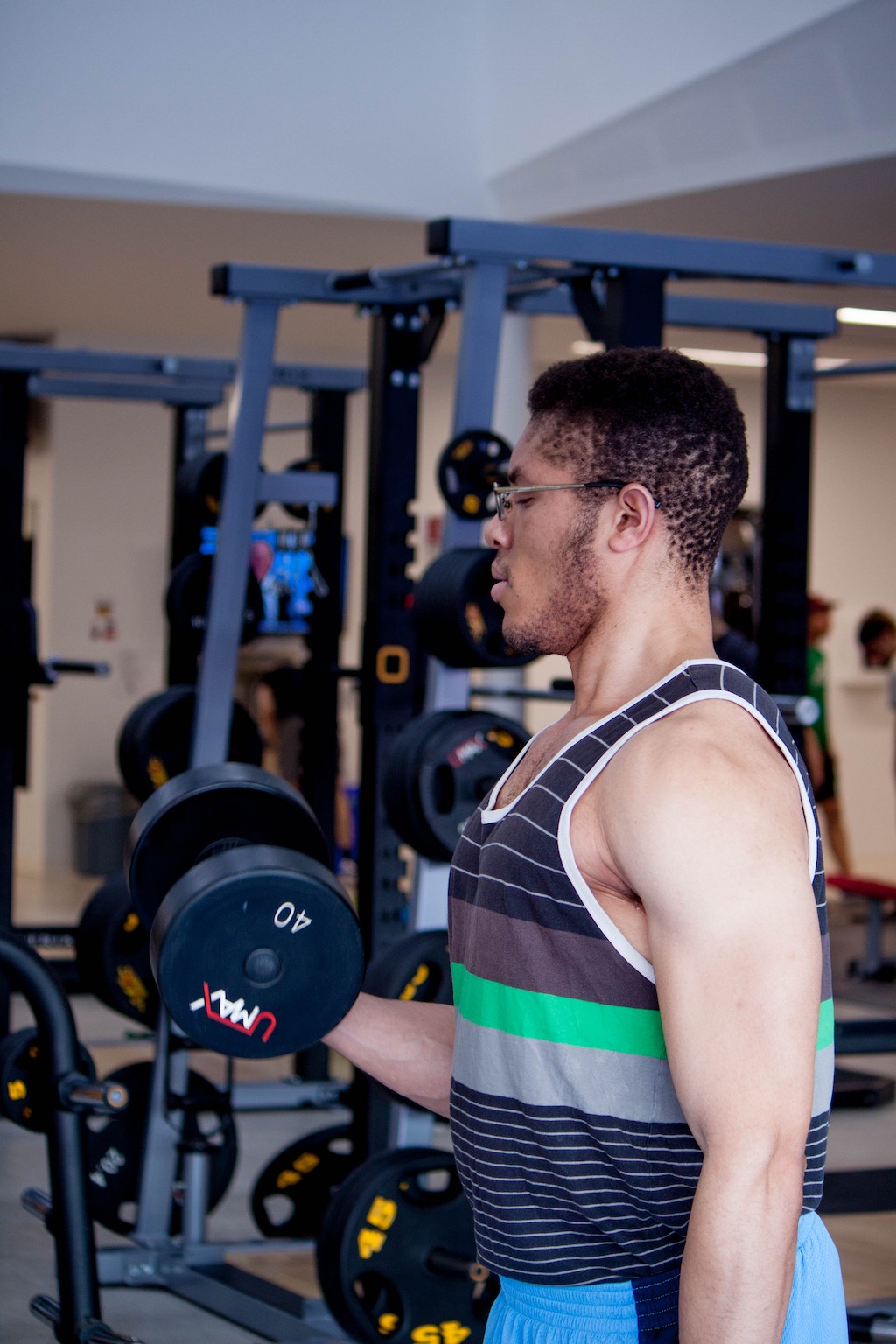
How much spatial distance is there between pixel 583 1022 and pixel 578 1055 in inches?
0.9

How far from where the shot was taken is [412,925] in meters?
2.86

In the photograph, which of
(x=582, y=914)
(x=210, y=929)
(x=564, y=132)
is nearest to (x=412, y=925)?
(x=210, y=929)

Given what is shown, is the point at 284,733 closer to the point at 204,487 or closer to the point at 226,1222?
the point at 204,487

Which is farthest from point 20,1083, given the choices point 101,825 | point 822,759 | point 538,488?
point 101,825

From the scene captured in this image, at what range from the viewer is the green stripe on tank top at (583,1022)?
101 cm

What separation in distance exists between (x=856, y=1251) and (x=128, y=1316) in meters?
1.52

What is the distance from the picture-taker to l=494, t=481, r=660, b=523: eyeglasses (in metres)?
1.08

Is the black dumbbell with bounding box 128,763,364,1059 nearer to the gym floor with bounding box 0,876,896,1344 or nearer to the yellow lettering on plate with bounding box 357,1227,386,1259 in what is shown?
the yellow lettering on plate with bounding box 357,1227,386,1259

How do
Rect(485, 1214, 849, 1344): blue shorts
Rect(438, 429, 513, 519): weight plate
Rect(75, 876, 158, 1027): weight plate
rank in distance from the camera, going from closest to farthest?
Rect(485, 1214, 849, 1344): blue shorts < Rect(438, 429, 513, 519): weight plate < Rect(75, 876, 158, 1027): weight plate

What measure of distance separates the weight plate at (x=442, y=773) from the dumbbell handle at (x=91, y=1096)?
776mm

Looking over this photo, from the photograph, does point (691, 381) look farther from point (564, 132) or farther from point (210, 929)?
point (564, 132)

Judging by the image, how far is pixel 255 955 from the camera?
123cm

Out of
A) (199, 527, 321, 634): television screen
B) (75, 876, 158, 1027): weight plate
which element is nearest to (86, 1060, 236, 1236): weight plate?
(75, 876, 158, 1027): weight plate

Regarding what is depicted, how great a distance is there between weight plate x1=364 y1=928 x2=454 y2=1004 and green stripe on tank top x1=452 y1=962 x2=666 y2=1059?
162 centimetres
